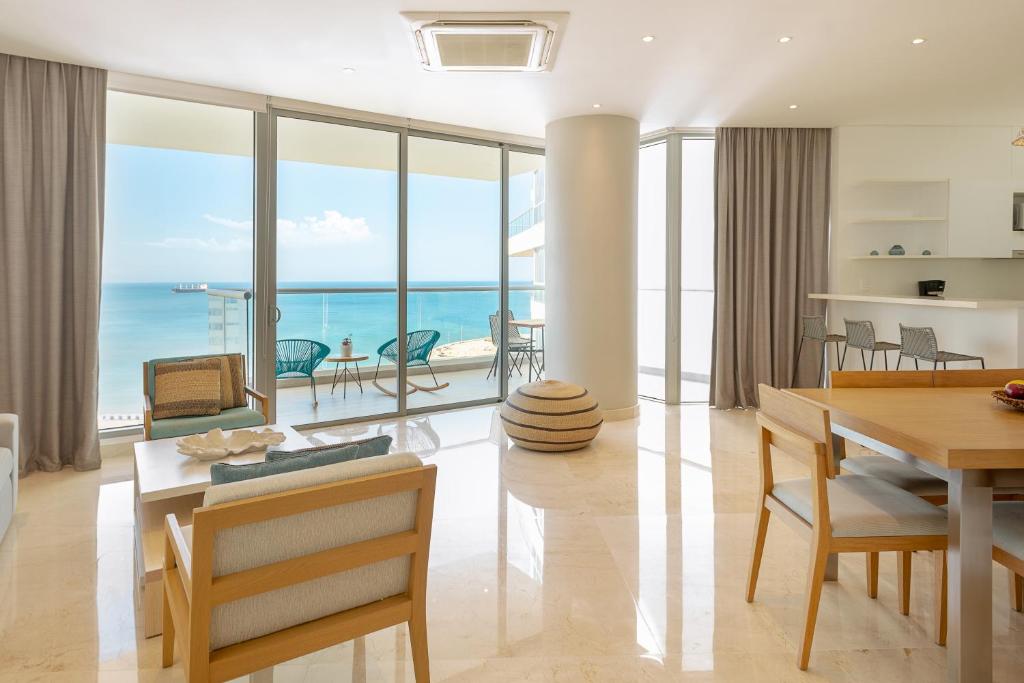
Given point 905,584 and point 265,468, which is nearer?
point 265,468

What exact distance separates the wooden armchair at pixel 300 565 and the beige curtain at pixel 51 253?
319 cm

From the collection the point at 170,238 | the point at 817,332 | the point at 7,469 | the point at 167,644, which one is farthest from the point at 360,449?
the point at 817,332

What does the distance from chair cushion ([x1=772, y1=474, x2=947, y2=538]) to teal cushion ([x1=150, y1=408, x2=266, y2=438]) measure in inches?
118

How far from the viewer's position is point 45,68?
13.4 ft

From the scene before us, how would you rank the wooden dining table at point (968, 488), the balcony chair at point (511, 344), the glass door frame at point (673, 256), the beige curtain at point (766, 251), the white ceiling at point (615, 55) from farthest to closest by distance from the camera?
1. the balcony chair at point (511, 344)
2. the glass door frame at point (673, 256)
3. the beige curtain at point (766, 251)
4. the white ceiling at point (615, 55)
5. the wooden dining table at point (968, 488)

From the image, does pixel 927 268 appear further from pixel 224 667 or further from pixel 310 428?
pixel 224 667

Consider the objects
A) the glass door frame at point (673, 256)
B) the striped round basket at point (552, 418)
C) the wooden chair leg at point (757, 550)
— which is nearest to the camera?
the wooden chair leg at point (757, 550)

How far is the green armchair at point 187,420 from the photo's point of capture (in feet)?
11.6

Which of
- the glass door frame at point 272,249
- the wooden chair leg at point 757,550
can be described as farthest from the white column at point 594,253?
the wooden chair leg at point 757,550

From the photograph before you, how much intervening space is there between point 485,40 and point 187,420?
2.88 metres

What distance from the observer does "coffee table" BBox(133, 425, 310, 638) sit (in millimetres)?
2125

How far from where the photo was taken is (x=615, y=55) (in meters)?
4.07

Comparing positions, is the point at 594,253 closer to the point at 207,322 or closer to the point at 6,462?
the point at 207,322

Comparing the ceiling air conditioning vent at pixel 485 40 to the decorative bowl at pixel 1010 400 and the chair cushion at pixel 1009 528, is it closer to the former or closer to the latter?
the decorative bowl at pixel 1010 400
